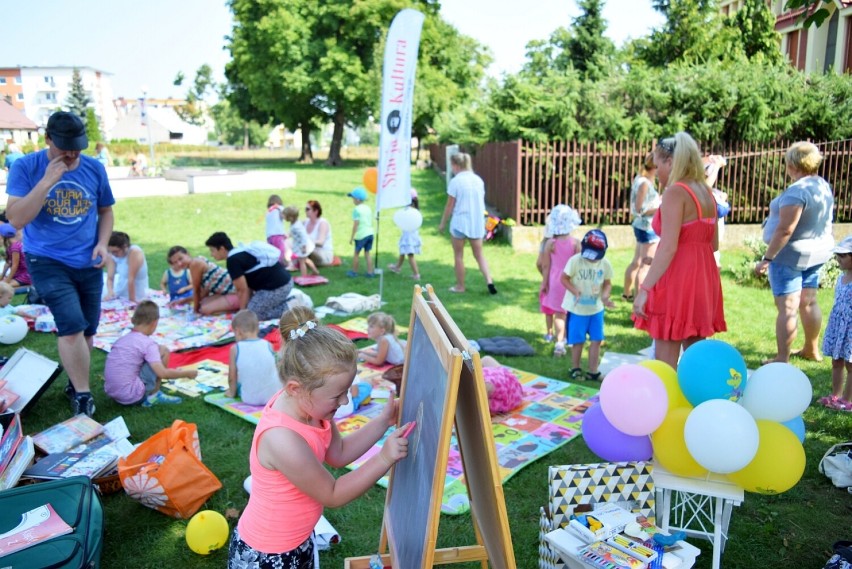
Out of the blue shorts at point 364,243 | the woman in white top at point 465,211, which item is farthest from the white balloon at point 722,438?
the blue shorts at point 364,243

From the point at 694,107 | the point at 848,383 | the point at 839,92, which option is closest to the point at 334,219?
the point at 694,107

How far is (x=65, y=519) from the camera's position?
296 cm

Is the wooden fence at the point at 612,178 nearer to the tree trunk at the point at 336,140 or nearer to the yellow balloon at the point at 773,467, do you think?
the yellow balloon at the point at 773,467

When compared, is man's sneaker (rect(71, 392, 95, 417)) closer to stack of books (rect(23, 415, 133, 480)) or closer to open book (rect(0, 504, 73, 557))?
stack of books (rect(23, 415, 133, 480))

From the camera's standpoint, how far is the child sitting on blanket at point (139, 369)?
5023mm

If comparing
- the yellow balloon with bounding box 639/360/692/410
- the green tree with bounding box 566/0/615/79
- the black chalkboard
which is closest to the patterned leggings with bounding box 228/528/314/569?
the black chalkboard

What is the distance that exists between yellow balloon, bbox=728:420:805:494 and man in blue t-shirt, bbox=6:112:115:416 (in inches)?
174

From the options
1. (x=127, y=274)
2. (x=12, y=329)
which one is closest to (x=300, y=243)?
(x=127, y=274)

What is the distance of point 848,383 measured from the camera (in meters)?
4.88

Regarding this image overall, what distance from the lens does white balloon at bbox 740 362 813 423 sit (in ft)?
9.55

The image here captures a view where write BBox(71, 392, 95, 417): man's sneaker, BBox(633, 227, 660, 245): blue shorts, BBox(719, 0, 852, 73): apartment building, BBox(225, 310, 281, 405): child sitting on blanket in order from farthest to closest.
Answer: BBox(719, 0, 852, 73): apartment building, BBox(633, 227, 660, 245): blue shorts, BBox(225, 310, 281, 405): child sitting on blanket, BBox(71, 392, 95, 417): man's sneaker

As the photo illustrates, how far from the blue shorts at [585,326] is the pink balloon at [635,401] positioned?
253 centimetres

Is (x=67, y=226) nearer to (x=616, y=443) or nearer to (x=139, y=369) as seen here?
(x=139, y=369)

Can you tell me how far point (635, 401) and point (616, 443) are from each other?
0.39 m
